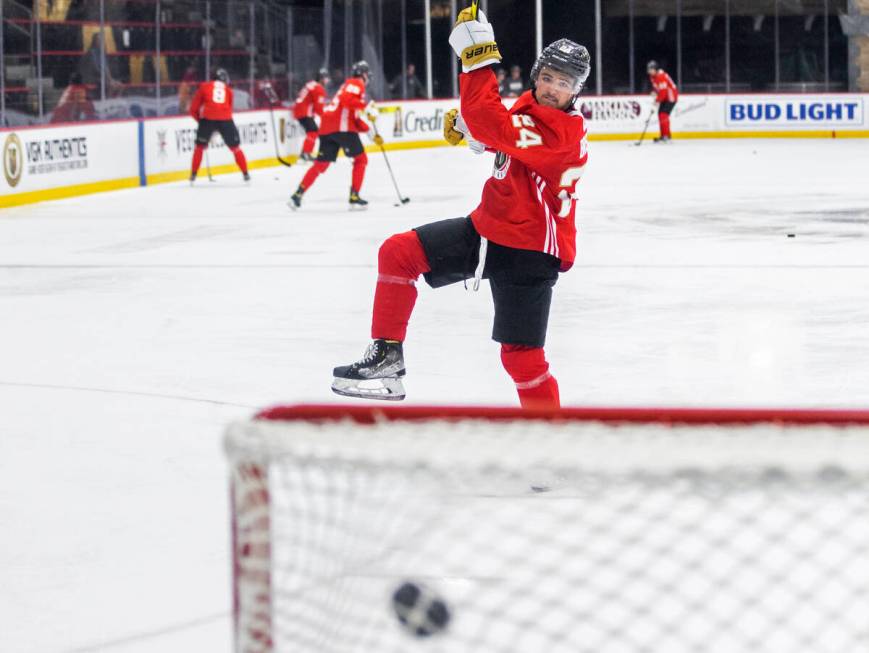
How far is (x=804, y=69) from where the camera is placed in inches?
1236

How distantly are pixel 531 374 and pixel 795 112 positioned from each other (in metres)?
25.4

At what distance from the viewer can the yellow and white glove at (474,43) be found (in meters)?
4.70

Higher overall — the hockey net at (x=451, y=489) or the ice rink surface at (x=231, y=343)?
the hockey net at (x=451, y=489)

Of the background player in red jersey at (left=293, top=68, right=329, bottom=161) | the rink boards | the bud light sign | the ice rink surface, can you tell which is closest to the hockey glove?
the ice rink surface

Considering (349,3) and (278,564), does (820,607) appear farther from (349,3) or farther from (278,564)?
(349,3)

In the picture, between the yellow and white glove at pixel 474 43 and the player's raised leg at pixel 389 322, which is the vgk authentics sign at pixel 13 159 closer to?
the player's raised leg at pixel 389 322

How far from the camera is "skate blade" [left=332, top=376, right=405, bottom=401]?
16.8 ft

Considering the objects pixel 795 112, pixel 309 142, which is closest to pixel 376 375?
pixel 309 142

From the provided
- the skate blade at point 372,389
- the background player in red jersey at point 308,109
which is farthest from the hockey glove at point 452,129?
the background player in red jersey at point 308,109

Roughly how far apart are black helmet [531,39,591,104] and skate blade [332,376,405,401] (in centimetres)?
110

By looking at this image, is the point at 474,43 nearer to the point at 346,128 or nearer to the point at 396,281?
the point at 396,281

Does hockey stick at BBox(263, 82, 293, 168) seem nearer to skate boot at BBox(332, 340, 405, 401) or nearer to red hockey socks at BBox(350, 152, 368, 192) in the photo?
red hockey socks at BBox(350, 152, 368, 192)

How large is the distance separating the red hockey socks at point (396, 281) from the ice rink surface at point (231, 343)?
2.26 ft

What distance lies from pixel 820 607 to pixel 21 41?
50.6 ft
